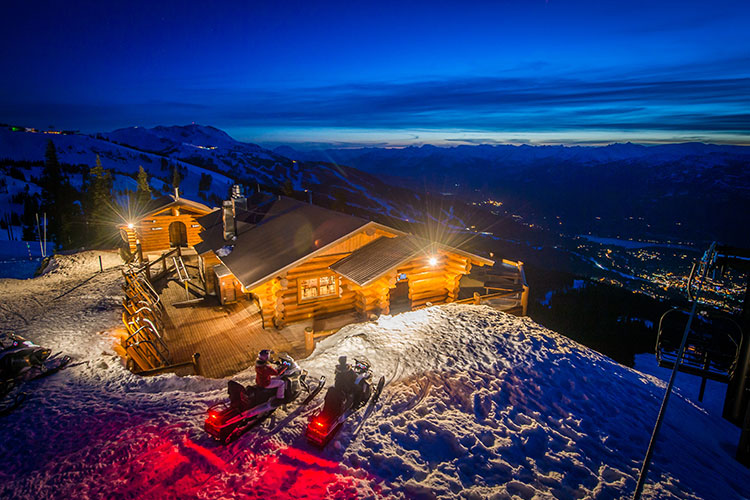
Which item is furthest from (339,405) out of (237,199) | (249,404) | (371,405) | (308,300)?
(237,199)

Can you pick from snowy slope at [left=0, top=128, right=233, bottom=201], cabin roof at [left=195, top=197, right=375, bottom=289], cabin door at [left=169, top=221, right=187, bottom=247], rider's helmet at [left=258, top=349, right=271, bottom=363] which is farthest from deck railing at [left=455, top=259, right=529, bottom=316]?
snowy slope at [left=0, top=128, right=233, bottom=201]

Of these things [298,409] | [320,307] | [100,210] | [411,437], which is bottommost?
[320,307]

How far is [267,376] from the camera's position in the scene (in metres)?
7.62

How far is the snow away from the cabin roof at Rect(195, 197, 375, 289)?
5022 mm

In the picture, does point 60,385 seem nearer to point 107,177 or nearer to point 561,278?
point 107,177

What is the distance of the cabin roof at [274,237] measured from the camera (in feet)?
48.9

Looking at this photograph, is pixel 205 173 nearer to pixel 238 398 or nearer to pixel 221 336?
pixel 221 336

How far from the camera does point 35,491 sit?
5746 millimetres

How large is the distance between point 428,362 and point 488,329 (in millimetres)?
3442

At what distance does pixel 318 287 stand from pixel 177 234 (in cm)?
2059

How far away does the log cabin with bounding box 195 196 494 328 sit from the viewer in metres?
14.9

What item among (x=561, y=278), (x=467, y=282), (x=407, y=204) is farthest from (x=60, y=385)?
(x=407, y=204)

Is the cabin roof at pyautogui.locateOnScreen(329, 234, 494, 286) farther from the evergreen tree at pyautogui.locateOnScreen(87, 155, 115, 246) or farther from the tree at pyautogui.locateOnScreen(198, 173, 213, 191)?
the tree at pyautogui.locateOnScreen(198, 173, 213, 191)

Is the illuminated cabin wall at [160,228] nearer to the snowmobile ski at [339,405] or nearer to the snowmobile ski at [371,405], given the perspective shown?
the snowmobile ski at [371,405]
